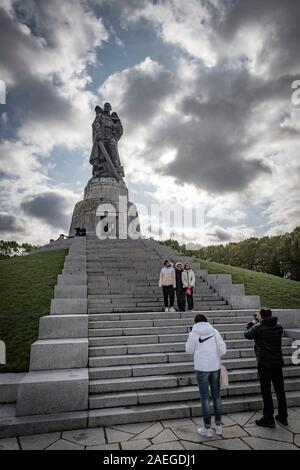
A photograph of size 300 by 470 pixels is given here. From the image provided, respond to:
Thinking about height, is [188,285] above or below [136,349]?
above

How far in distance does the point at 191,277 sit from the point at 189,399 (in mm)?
4066

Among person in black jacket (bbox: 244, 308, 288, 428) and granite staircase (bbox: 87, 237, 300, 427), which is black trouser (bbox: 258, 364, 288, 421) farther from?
granite staircase (bbox: 87, 237, 300, 427)

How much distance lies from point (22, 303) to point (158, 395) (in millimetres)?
5653

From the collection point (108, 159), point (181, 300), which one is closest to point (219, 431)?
point (181, 300)

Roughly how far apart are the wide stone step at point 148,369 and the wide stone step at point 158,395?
0.41 metres

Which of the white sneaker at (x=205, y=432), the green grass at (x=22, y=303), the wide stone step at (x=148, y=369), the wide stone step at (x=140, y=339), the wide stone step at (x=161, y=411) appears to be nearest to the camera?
the white sneaker at (x=205, y=432)

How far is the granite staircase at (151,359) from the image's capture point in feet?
17.1

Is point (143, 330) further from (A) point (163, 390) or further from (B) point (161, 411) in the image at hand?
(B) point (161, 411)

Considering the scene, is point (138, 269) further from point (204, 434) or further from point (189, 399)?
point (204, 434)

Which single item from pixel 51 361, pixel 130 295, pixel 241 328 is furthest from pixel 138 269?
pixel 51 361

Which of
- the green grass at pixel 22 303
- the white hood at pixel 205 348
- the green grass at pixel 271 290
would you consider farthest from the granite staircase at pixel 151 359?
the green grass at pixel 271 290

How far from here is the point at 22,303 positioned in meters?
9.12

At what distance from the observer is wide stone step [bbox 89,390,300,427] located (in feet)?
15.9

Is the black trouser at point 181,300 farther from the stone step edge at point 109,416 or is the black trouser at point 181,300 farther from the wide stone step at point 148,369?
the stone step edge at point 109,416
